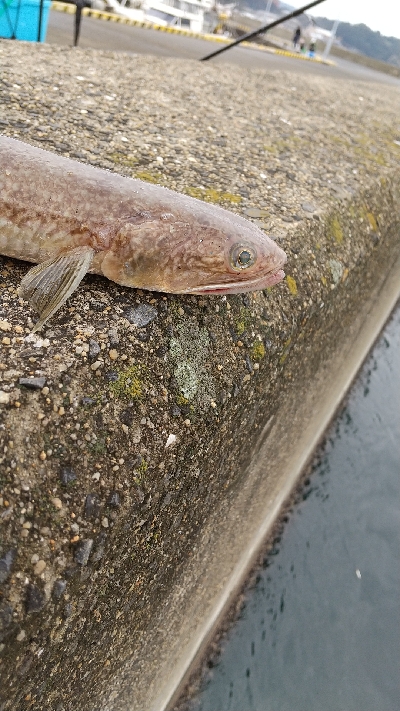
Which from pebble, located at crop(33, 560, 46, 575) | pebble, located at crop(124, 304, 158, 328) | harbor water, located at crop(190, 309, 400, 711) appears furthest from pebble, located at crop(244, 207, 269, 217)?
harbor water, located at crop(190, 309, 400, 711)

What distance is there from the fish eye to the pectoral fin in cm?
63

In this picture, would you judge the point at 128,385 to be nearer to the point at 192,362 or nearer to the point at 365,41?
the point at 192,362

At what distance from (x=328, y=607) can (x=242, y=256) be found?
14.8ft

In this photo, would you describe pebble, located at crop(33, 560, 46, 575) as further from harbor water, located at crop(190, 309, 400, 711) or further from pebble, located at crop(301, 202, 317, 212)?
harbor water, located at crop(190, 309, 400, 711)

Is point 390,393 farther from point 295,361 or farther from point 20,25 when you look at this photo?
point 20,25

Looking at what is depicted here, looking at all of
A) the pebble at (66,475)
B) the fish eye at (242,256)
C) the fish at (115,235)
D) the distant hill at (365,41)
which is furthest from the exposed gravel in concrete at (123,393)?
the distant hill at (365,41)

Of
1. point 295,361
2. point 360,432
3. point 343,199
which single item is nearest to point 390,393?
point 360,432

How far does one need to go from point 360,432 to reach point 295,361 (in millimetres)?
4576

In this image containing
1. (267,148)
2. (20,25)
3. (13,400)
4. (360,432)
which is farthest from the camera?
(360,432)

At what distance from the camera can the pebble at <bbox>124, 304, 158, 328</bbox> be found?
7.34 ft

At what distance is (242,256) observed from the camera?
7.38 ft

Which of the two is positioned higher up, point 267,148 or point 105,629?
point 267,148

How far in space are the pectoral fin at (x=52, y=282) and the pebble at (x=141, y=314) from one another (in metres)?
0.27

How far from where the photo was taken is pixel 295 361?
355 cm
